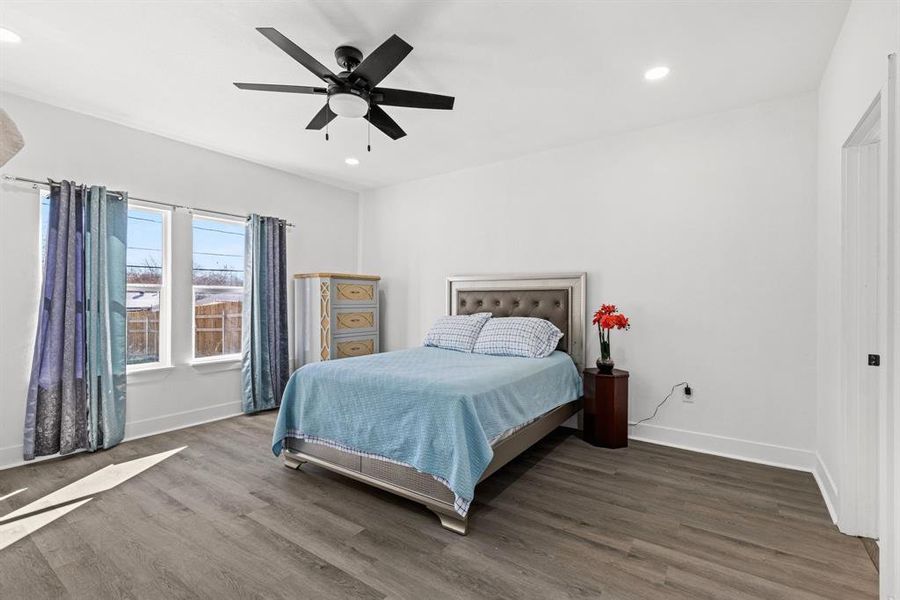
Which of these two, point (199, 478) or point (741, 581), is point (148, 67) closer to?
point (199, 478)

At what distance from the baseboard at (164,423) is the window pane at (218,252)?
4.12 feet

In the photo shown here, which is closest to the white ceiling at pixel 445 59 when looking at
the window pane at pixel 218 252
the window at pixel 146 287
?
the window at pixel 146 287

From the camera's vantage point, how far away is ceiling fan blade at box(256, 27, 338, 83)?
1.93 m

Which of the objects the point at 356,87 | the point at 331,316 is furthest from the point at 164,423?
the point at 356,87

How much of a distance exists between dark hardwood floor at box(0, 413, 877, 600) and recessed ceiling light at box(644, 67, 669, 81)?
2654 millimetres

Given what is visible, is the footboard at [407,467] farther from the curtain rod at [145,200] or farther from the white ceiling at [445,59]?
the curtain rod at [145,200]

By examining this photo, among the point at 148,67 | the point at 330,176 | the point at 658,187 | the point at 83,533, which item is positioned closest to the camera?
the point at 83,533

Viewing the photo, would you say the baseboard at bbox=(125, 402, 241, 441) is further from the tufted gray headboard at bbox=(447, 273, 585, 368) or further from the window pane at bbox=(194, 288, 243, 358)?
the tufted gray headboard at bbox=(447, 273, 585, 368)

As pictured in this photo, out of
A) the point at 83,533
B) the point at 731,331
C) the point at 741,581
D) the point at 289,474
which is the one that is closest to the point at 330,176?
the point at 289,474

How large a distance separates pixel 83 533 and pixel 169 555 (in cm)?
59

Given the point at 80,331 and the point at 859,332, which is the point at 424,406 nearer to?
the point at 859,332

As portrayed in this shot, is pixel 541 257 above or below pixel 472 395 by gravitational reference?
above

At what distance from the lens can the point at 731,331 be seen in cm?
325

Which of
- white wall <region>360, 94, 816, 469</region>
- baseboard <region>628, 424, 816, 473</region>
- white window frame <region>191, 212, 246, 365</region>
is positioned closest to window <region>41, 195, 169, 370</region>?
white window frame <region>191, 212, 246, 365</region>
